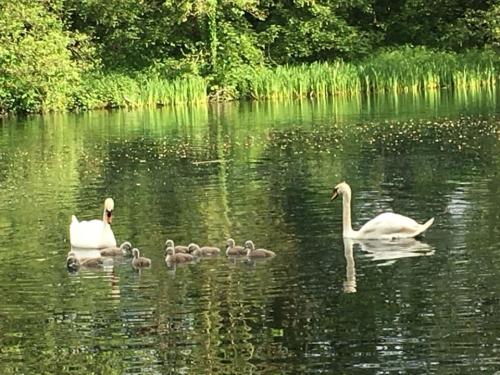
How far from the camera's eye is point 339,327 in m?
11.5

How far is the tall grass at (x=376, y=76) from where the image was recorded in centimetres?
4920

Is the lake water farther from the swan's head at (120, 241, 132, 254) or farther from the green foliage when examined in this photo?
the green foliage

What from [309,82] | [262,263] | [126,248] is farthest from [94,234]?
[309,82]

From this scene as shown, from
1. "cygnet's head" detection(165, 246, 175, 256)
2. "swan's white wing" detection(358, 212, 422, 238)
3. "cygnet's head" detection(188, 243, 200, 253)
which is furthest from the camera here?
"swan's white wing" detection(358, 212, 422, 238)

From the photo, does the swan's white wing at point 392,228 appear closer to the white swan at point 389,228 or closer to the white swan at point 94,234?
the white swan at point 389,228

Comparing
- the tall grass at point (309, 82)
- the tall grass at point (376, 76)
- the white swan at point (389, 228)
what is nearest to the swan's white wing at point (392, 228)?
the white swan at point (389, 228)

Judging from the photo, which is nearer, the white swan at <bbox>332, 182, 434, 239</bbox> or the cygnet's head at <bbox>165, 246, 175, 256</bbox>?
the cygnet's head at <bbox>165, 246, 175, 256</bbox>

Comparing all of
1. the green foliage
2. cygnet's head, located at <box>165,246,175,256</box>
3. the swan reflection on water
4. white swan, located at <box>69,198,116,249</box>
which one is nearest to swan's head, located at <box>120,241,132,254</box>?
white swan, located at <box>69,198,116,249</box>

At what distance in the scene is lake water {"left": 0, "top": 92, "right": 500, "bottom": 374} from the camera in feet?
35.5

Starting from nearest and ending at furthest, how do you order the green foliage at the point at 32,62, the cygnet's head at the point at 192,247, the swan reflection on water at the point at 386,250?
the swan reflection on water at the point at 386,250
the cygnet's head at the point at 192,247
the green foliage at the point at 32,62

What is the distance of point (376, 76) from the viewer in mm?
49969

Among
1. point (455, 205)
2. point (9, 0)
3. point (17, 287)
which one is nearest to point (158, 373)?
point (17, 287)

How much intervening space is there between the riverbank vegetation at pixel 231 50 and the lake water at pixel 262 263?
55.5ft

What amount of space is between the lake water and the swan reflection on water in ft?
0.14
